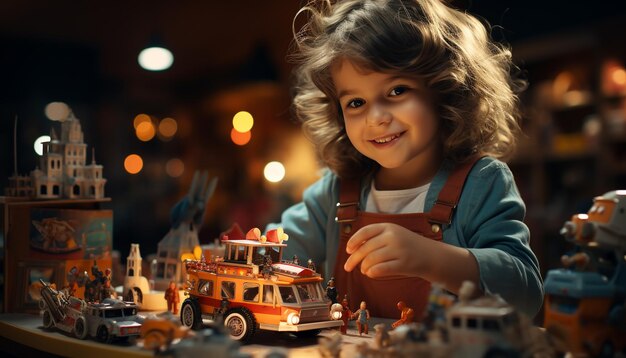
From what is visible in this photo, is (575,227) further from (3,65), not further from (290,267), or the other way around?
(3,65)

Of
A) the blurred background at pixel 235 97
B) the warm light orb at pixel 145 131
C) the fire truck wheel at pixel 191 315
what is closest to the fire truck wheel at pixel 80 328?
the fire truck wheel at pixel 191 315

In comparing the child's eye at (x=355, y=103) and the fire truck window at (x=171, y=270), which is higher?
the child's eye at (x=355, y=103)

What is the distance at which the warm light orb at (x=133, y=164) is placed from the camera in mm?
3467

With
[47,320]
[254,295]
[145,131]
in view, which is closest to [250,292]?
[254,295]

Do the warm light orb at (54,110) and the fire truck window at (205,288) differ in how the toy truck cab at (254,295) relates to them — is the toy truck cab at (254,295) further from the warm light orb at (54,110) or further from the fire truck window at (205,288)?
the warm light orb at (54,110)

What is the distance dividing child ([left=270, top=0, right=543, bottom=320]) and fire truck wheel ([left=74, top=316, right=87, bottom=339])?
43 centimetres

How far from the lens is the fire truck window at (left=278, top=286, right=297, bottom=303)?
3.70 feet

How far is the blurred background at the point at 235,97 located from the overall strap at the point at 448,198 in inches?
60.7

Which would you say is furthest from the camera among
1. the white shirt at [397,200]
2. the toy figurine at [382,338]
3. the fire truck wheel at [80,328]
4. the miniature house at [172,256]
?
the miniature house at [172,256]

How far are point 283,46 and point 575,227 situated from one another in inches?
127

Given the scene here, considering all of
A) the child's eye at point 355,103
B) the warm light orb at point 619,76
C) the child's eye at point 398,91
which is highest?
the warm light orb at point 619,76

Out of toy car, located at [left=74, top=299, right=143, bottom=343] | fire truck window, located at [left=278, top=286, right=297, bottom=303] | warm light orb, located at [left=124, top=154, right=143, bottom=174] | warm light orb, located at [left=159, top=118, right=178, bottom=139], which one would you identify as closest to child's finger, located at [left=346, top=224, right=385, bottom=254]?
fire truck window, located at [left=278, top=286, right=297, bottom=303]

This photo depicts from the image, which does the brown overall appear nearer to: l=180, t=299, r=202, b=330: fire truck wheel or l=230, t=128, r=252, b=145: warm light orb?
l=180, t=299, r=202, b=330: fire truck wheel

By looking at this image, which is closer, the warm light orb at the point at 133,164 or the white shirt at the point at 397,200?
the white shirt at the point at 397,200
